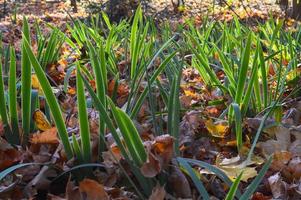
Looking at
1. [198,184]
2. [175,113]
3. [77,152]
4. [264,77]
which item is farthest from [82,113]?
[264,77]

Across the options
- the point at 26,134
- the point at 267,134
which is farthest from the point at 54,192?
the point at 267,134

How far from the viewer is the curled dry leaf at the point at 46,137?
1.08m

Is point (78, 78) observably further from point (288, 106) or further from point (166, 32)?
point (166, 32)

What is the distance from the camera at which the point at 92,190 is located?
2.89 feet

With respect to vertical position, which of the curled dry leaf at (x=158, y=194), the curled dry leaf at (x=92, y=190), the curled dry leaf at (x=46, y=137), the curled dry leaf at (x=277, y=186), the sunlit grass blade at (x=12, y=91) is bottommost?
the curled dry leaf at (x=277, y=186)

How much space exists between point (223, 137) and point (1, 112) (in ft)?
1.90

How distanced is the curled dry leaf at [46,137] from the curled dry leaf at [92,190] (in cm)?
23

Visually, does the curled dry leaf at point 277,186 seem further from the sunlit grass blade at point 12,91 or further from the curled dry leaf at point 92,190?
the sunlit grass blade at point 12,91

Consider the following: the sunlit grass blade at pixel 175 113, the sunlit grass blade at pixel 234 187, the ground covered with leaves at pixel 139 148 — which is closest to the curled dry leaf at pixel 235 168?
the ground covered with leaves at pixel 139 148

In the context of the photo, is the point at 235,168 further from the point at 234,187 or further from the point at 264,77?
the point at 264,77

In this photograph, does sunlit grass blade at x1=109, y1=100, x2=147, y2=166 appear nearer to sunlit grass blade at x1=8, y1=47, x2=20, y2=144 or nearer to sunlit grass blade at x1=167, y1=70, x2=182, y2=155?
sunlit grass blade at x1=167, y1=70, x2=182, y2=155

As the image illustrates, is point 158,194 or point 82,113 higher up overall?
Answer: point 82,113

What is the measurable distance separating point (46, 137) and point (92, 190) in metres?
0.26

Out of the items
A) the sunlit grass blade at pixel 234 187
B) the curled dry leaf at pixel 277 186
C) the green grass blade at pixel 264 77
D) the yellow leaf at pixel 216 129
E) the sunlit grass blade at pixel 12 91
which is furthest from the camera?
the green grass blade at pixel 264 77
